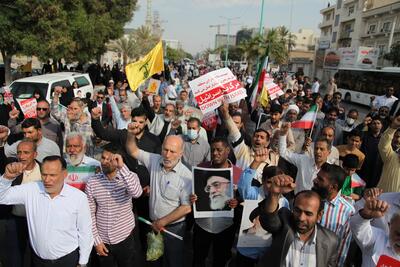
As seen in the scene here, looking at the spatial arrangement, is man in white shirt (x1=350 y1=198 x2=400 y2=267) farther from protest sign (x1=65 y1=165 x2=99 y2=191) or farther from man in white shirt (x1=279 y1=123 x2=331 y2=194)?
protest sign (x1=65 y1=165 x2=99 y2=191)

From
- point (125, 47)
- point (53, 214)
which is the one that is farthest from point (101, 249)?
point (125, 47)

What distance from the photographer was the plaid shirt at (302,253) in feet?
7.80

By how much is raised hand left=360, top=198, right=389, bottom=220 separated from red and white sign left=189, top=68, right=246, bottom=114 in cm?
357

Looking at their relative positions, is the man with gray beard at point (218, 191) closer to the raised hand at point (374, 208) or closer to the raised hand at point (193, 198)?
the raised hand at point (193, 198)

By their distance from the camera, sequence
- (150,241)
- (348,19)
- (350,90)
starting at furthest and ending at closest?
(348,19) → (350,90) → (150,241)

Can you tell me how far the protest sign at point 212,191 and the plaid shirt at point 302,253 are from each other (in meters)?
0.90

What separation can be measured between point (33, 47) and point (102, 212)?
41.6ft

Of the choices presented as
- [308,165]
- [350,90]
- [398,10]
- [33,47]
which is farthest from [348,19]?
[308,165]

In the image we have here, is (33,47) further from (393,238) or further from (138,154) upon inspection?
(393,238)

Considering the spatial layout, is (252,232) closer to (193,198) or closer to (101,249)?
(193,198)

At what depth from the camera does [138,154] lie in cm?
371

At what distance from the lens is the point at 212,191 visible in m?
3.18

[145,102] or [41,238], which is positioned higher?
[145,102]

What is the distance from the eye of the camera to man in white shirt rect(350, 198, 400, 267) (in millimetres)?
2250
